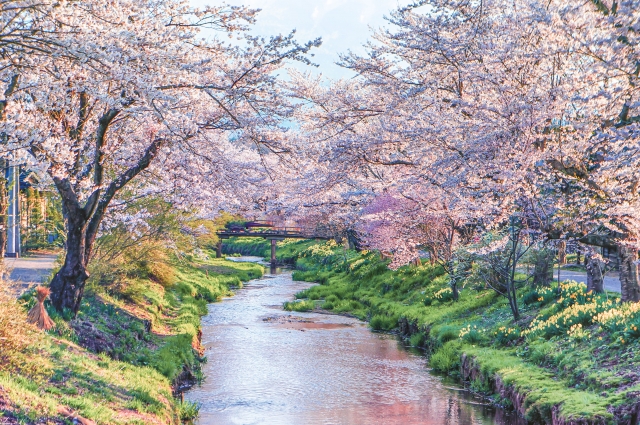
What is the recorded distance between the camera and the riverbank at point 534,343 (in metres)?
10.2

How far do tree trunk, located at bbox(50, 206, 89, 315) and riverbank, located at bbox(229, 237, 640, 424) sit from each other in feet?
28.2

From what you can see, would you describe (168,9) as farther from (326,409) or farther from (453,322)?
(453,322)

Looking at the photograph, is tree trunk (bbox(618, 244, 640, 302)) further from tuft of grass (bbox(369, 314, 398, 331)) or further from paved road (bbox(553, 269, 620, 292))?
tuft of grass (bbox(369, 314, 398, 331))

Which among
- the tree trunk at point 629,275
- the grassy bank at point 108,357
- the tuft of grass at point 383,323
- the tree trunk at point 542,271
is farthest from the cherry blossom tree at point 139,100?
the tuft of grass at point 383,323

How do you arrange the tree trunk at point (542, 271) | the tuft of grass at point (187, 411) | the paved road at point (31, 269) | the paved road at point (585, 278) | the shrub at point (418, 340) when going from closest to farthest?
1. the tuft of grass at point (187, 411)
2. the paved road at point (31, 269)
3. the tree trunk at point (542, 271)
4. the shrub at point (418, 340)
5. the paved road at point (585, 278)

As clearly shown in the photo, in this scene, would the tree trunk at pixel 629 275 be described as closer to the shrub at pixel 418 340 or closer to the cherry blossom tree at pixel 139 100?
the shrub at pixel 418 340

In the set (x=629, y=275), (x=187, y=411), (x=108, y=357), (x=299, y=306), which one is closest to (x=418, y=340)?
(x=629, y=275)

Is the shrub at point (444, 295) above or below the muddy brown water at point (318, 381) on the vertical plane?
above

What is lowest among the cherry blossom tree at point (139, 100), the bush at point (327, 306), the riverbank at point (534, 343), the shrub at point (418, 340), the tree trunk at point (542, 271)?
the shrub at point (418, 340)

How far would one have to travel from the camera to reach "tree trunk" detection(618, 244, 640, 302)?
1317cm

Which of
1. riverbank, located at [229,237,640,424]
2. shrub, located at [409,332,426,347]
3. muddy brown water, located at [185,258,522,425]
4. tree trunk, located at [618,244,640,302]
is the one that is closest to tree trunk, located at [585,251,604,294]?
riverbank, located at [229,237,640,424]

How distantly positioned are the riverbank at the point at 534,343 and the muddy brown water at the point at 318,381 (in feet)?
2.09

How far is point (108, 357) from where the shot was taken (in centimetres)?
1191

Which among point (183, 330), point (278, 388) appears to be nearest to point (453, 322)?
point (278, 388)
